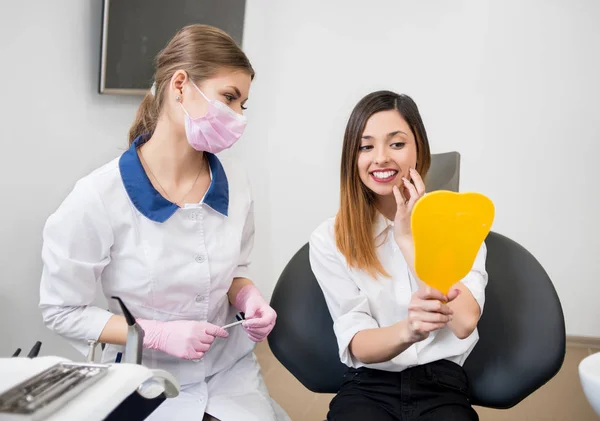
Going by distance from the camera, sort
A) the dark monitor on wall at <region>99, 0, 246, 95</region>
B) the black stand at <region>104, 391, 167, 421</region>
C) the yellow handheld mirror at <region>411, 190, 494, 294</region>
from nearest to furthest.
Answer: the black stand at <region>104, 391, 167, 421</region>
the yellow handheld mirror at <region>411, 190, 494, 294</region>
the dark monitor on wall at <region>99, 0, 246, 95</region>

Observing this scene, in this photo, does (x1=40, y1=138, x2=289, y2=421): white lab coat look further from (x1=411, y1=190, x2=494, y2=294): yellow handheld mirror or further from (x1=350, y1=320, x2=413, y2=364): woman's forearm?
(x1=411, y1=190, x2=494, y2=294): yellow handheld mirror

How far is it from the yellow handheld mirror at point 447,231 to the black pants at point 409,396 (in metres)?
0.37

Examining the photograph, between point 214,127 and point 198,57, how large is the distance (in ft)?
0.54

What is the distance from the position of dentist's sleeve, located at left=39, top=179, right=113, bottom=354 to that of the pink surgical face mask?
26 cm

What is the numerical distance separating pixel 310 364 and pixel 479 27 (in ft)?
7.83

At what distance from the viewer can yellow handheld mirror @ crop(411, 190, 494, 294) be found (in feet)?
3.30

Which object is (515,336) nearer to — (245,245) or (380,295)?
(380,295)

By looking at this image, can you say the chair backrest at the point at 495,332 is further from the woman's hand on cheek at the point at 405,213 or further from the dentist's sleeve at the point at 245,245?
the woman's hand on cheek at the point at 405,213

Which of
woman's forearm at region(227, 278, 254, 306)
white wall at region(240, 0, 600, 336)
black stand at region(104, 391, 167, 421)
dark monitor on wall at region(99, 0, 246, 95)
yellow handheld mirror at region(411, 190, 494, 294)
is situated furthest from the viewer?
white wall at region(240, 0, 600, 336)

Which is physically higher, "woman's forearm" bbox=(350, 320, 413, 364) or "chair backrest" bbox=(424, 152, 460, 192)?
"chair backrest" bbox=(424, 152, 460, 192)

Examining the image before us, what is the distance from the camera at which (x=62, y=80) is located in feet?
6.56

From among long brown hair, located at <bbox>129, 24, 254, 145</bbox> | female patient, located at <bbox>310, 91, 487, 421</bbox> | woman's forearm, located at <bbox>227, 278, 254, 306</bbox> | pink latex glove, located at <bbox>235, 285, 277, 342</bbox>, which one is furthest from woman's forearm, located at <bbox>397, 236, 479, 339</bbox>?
long brown hair, located at <bbox>129, 24, 254, 145</bbox>

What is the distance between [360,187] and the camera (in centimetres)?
151

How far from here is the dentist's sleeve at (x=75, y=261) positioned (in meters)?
1.25
